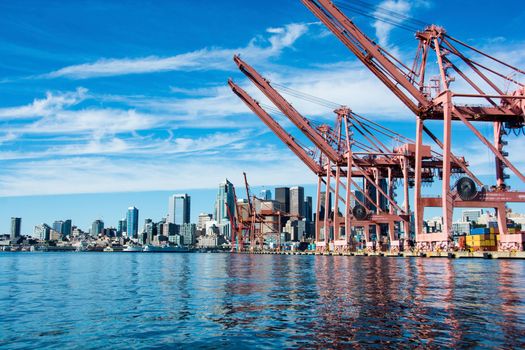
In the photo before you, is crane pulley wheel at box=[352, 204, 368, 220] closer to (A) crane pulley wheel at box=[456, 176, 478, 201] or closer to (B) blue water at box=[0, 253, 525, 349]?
(A) crane pulley wheel at box=[456, 176, 478, 201]

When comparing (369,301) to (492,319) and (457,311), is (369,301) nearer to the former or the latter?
(457,311)

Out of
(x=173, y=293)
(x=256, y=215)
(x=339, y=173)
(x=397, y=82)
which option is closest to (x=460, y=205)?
(x=397, y=82)

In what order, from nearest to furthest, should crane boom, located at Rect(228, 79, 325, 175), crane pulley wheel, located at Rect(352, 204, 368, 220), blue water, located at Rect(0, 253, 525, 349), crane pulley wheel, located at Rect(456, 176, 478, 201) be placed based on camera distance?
blue water, located at Rect(0, 253, 525, 349)
crane pulley wheel, located at Rect(456, 176, 478, 201)
crane pulley wheel, located at Rect(352, 204, 368, 220)
crane boom, located at Rect(228, 79, 325, 175)

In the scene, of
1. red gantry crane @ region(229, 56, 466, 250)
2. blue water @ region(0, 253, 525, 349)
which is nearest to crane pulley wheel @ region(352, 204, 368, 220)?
red gantry crane @ region(229, 56, 466, 250)

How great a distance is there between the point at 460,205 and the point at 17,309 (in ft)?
190

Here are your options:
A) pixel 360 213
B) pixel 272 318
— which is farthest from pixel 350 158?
pixel 272 318

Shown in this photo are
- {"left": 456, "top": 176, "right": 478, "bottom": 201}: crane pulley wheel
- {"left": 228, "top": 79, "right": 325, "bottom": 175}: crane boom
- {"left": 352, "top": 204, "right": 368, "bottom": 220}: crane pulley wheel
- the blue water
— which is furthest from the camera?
{"left": 228, "top": 79, "right": 325, "bottom": 175}: crane boom

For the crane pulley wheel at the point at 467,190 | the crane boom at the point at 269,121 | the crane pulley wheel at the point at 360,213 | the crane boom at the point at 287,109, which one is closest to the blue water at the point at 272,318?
the crane pulley wheel at the point at 467,190

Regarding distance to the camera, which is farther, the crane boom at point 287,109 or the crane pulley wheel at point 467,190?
the crane boom at point 287,109

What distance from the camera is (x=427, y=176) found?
346 feet

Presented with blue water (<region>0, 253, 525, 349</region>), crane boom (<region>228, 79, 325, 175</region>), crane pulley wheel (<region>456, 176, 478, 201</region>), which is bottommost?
blue water (<region>0, 253, 525, 349</region>)

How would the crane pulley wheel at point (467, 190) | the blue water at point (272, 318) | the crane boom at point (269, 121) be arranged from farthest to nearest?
the crane boom at point (269, 121) < the crane pulley wheel at point (467, 190) < the blue water at point (272, 318)

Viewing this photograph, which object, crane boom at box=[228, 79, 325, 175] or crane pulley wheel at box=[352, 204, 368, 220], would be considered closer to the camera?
crane pulley wheel at box=[352, 204, 368, 220]

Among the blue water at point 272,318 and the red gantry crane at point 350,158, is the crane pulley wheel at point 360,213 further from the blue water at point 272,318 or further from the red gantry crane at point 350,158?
the blue water at point 272,318
